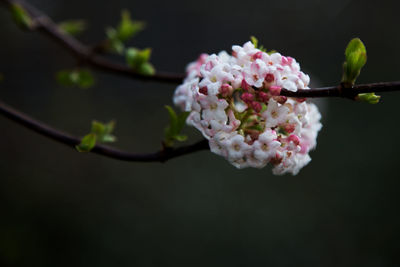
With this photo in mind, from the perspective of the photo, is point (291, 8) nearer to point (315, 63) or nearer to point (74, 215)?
point (315, 63)

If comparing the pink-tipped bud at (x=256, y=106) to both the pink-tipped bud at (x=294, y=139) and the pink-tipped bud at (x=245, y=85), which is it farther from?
the pink-tipped bud at (x=294, y=139)

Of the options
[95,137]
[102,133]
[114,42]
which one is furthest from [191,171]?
[95,137]

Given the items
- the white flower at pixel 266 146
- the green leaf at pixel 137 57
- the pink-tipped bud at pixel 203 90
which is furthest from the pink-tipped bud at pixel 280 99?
the green leaf at pixel 137 57

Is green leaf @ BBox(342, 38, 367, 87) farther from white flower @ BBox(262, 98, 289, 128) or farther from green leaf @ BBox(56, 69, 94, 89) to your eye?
green leaf @ BBox(56, 69, 94, 89)

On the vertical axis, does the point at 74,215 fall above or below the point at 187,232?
above

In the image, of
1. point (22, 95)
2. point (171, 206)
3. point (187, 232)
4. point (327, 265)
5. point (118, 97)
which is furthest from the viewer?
point (118, 97)

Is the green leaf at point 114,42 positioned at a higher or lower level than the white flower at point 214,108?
higher

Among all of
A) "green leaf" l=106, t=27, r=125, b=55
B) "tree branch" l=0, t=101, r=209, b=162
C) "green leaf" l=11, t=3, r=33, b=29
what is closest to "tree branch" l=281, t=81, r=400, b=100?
"tree branch" l=0, t=101, r=209, b=162

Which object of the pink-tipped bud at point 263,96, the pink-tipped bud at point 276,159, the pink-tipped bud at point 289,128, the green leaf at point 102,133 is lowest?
the pink-tipped bud at point 276,159

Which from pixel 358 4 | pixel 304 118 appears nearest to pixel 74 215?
pixel 304 118
